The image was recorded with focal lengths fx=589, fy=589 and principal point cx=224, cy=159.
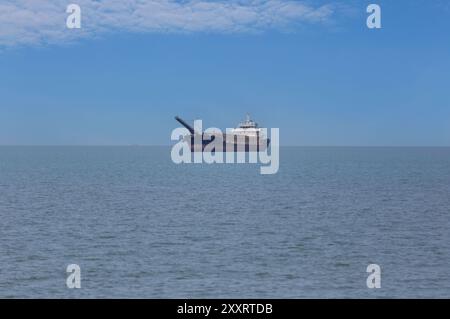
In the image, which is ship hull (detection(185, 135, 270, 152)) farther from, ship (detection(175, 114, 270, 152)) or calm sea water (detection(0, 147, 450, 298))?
calm sea water (detection(0, 147, 450, 298))

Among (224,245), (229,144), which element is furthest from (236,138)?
(224,245)

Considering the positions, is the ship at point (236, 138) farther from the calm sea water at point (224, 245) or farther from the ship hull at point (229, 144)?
the calm sea water at point (224, 245)

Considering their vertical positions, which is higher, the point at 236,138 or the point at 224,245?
the point at 236,138

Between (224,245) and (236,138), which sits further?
(236,138)

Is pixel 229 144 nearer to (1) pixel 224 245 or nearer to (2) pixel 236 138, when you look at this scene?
(2) pixel 236 138

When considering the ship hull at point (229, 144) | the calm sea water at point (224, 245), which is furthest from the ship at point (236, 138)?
the calm sea water at point (224, 245)

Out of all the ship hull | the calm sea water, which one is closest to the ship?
the ship hull

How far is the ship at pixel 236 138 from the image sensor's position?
132375 mm

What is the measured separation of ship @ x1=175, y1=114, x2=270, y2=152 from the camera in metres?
132

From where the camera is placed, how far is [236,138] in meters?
132

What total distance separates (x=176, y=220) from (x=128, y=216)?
3.40 metres
